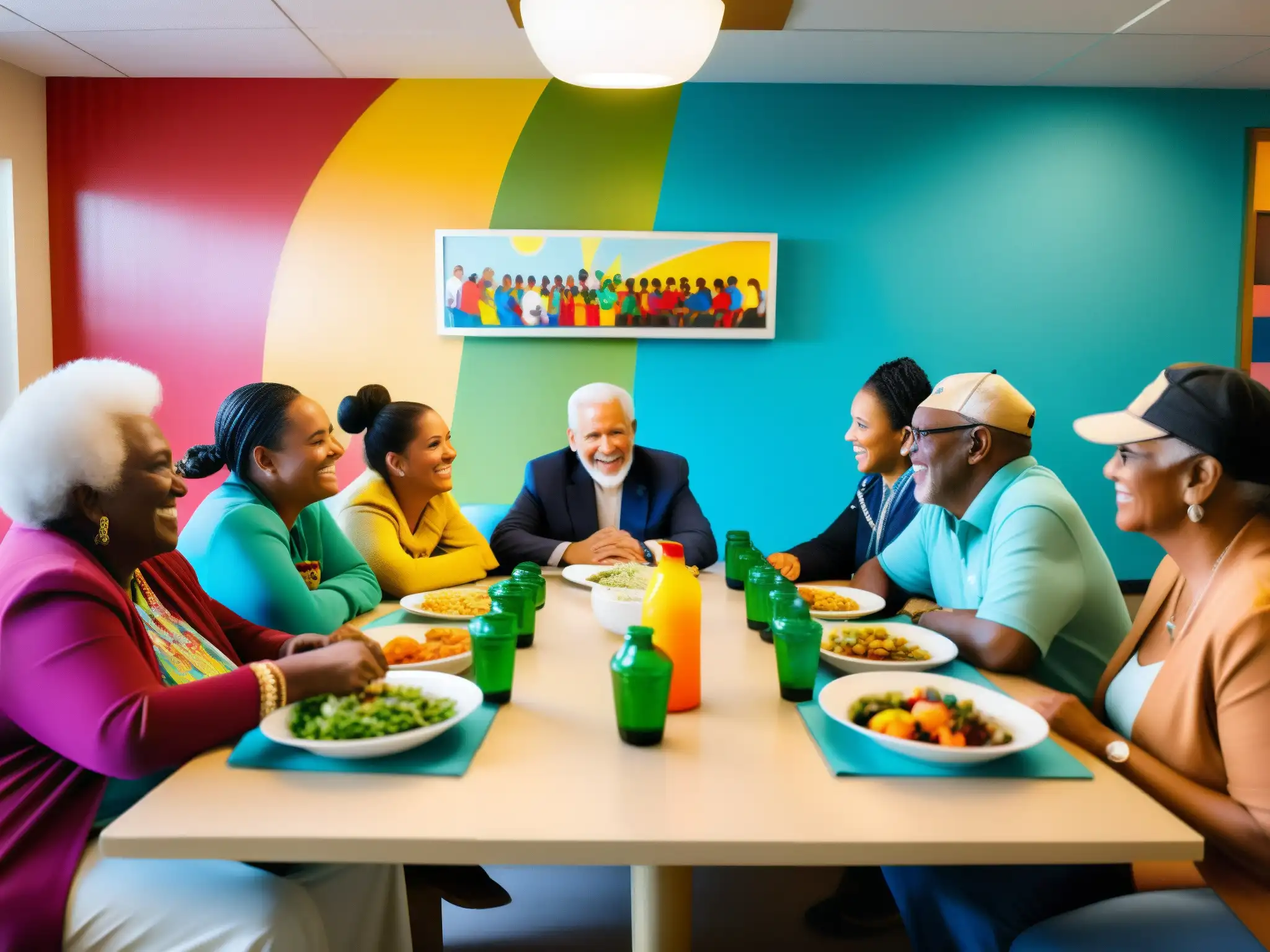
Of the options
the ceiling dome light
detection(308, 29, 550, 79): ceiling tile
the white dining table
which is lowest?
the white dining table

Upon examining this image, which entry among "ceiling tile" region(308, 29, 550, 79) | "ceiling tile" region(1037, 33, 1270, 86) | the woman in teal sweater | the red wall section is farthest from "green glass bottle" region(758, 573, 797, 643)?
the red wall section

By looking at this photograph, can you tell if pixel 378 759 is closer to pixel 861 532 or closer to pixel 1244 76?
pixel 861 532

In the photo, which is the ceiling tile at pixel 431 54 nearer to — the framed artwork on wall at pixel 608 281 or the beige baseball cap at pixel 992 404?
the framed artwork on wall at pixel 608 281

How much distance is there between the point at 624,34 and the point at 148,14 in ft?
7.76

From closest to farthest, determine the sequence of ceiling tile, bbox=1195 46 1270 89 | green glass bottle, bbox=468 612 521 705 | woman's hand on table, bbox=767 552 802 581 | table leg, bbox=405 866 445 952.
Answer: green glass bottle, bbox=468 612 521 705 < table leg, bbox=405 866 445 952 < woman's hand on table, bbox=767 552 802 581 < ceiling tile, bbox=1195 46 1270 89

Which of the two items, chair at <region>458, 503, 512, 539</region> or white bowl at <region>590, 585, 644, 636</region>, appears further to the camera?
chair at <region>458, 503, 512, 539</region>

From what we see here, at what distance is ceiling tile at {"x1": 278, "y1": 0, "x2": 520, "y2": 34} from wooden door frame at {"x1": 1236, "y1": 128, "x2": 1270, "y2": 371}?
322cm

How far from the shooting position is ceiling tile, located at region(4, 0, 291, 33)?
314 cm

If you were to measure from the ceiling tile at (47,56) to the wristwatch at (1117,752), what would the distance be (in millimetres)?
4132

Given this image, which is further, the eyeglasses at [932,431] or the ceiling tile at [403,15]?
the ceiling tile at [403,15]

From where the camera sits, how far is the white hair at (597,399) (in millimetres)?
2979

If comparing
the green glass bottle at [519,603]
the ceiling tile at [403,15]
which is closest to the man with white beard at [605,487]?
the green glass bottle at [519,603]

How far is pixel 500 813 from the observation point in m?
1.04

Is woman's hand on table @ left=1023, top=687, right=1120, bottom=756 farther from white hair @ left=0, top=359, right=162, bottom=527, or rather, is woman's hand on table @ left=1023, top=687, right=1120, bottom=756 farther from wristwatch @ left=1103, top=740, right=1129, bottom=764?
white hair @ left=0, top=359, right=162, bottom=527
